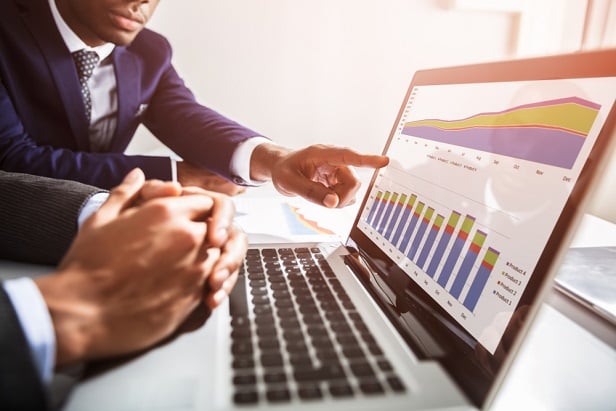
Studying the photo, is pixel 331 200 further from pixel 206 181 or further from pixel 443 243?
pixel 206 181

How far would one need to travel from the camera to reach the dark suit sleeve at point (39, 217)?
478mm

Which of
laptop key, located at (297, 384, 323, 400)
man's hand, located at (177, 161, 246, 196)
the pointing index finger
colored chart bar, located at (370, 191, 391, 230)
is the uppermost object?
the pointing index finger

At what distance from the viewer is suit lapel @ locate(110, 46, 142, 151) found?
3.46 feet

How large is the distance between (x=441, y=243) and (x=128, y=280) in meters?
0.31

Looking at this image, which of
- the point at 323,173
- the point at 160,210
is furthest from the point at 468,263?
the point at 323,173

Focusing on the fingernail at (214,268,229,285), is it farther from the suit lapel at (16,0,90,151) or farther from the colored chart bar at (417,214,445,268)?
the suit lapel at (16,0,90,151)

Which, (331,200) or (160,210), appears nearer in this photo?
(160,210)

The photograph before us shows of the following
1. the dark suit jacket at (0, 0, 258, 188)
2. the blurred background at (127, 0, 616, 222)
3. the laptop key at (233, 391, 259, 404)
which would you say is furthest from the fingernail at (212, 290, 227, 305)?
the blurred background at (127, 0, 616, 222)

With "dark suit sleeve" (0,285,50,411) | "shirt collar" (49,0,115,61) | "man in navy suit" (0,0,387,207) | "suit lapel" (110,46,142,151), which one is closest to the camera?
"dark suit sleeve" (0,285,50,411)

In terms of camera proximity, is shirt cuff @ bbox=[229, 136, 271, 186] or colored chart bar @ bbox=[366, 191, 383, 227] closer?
colored chart bar @ bbox=[366, 191, 383, 227]

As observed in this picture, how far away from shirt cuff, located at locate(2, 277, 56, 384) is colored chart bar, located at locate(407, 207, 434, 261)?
36 cm

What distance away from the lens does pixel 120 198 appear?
1.24 ft

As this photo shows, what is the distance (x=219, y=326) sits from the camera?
0.37 meters

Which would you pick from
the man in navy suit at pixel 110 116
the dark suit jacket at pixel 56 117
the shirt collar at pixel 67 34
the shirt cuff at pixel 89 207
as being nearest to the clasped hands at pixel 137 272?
the shirt cuff at pixel 89 207
